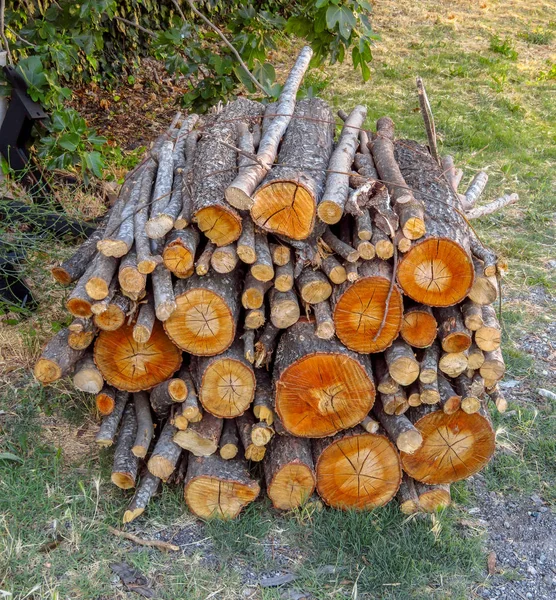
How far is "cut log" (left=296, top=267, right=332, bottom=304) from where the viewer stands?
3090mm

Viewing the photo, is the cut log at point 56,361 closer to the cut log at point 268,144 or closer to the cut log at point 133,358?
the cut log at point 133,358

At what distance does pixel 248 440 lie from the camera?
3.34m

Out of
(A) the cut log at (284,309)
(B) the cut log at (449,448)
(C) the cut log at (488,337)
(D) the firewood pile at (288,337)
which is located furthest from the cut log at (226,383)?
(C) the cut log at (488,337)

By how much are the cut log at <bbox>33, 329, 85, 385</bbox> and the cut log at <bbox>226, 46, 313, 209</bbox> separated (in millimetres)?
1087

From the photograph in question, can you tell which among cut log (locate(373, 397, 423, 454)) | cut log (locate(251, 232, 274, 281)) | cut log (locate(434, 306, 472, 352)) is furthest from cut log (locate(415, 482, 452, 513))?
cut log (locate(251, 232, 274, 281))

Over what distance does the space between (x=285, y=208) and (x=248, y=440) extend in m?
1.16

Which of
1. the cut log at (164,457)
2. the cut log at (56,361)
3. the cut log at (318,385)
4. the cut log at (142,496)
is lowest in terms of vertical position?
the cut log at (142,496)

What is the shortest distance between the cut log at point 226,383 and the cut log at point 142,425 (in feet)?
1.30

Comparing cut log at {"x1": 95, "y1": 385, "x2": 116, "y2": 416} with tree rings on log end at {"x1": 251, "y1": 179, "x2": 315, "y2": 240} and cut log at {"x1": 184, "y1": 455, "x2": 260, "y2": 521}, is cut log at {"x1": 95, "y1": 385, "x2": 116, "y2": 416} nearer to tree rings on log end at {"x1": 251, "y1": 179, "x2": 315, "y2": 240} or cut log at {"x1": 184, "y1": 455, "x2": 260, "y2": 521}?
cut log at {"x1": 184, "y1": 455, "x2": 260, "y2": 521}

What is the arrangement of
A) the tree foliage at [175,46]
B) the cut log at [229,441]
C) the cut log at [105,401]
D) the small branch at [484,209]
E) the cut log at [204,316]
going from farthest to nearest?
1. the tree foliage at [175,46]
2. the small branch at [484,209]
3. the cut log at [105,401]
4. the cut log at [229,441]
5. the cut log at [204,316]

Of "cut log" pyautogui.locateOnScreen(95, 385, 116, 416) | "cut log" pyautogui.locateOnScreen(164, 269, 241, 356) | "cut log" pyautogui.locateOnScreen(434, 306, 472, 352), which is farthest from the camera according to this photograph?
"cut log" pyautogui.locateOnScreen(95, 385, 116, 416)

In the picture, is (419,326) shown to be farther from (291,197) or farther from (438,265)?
(291,197)

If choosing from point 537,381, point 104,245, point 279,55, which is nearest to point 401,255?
point 104,245

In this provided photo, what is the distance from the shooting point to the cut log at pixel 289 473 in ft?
10.6
